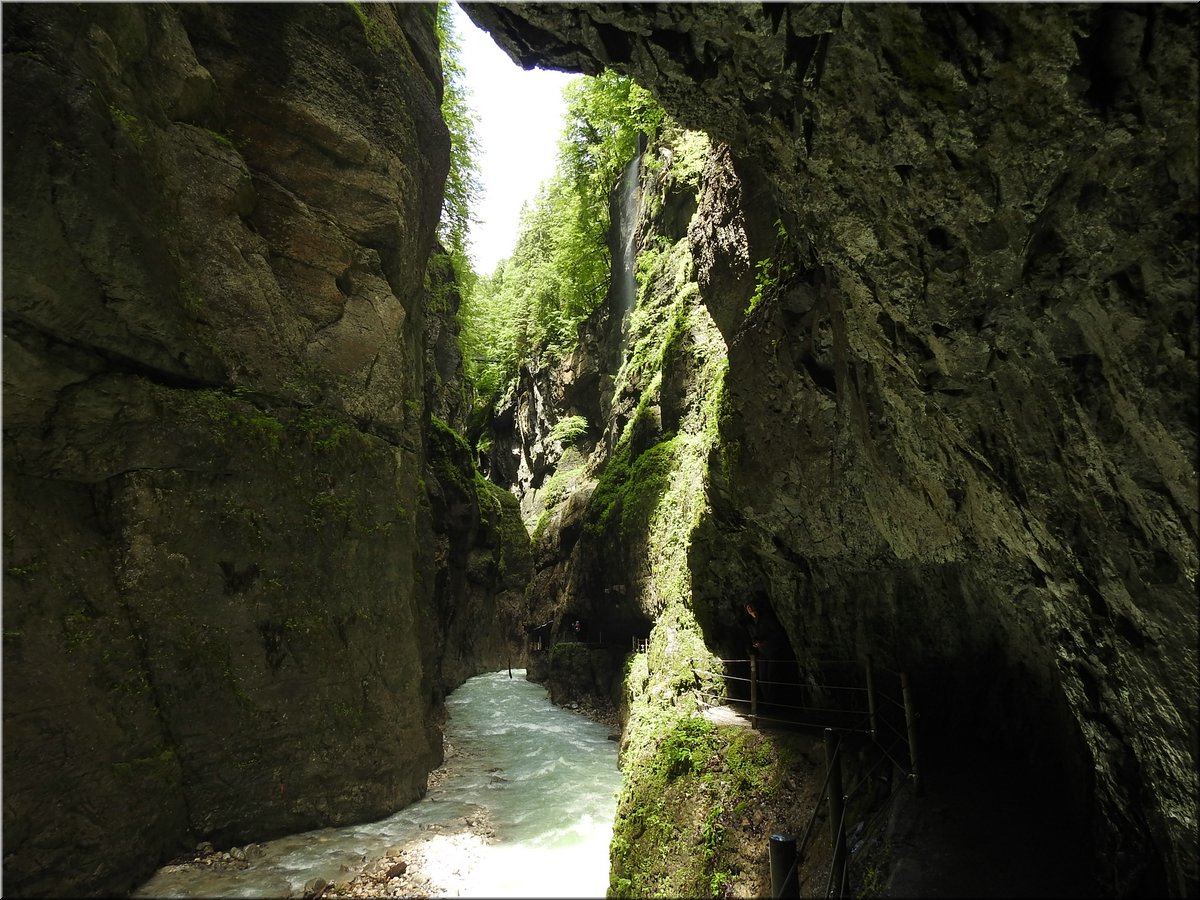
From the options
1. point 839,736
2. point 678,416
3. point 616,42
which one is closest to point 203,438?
point 616,42

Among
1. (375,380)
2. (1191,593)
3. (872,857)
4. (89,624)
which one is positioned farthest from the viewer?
(375,380)

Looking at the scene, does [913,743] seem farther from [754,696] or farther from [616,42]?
[616,42]

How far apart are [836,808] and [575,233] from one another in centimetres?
2463

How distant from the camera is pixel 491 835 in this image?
31.8ft

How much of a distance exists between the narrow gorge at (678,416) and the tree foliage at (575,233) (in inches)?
334

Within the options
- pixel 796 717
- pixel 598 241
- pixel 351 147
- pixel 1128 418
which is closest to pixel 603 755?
pixel 796 717

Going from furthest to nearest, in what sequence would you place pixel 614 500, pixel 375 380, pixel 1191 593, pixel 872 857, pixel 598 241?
1. pixel 598 241
2. pixel 614 500
3. pixel 375 380
4. pixel 872 857
5. pixel 1191 593

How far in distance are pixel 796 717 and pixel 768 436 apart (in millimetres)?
5041

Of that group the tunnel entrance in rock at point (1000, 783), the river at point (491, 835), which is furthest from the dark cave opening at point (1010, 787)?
the river at point (491, 835)

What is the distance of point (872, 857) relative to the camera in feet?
20.0

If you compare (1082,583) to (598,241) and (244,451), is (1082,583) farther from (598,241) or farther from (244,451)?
(598,241)

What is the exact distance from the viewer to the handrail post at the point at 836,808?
20.1ft

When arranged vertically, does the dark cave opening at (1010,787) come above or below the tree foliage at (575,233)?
below

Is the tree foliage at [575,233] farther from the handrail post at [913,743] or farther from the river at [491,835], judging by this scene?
the handrail post at [913,743]
